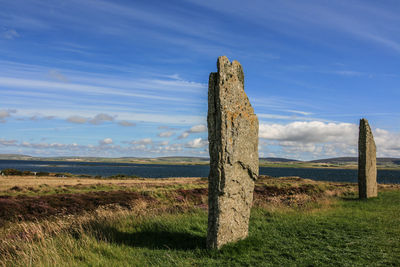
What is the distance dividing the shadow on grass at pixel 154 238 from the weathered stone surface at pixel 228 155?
0.84 metres

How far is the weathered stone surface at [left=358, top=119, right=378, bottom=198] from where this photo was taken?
18266 mm

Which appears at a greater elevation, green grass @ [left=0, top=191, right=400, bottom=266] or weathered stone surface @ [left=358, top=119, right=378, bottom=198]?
weathered stone surface @ [left=358, top=119, right=378, bottom=198]

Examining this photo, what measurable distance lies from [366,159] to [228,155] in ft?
46.7

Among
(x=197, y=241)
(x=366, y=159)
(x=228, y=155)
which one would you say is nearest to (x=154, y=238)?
(x=197, y=241)

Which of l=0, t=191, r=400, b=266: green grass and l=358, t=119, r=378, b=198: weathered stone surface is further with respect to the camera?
l=358, t=119, r=378, b=198: weathered stone surface

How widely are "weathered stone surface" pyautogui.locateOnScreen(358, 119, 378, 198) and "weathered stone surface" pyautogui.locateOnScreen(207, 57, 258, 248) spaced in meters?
13.0

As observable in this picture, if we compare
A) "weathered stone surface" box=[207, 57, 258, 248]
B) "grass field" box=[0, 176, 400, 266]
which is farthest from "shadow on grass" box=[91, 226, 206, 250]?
"weathered stone surface" box=[207, 57, 258, 248]

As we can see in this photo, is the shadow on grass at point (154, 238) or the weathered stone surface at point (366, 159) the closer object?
the shadow on grass at point (154, 238)

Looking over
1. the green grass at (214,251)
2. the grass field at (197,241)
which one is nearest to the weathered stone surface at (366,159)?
the grass field at (197,241)

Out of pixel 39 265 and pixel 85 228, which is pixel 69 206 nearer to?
pixel 85 228

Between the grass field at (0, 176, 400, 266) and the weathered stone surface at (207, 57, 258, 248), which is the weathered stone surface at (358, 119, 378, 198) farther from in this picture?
the weathered stone surface at (207, 57, 258, 248)

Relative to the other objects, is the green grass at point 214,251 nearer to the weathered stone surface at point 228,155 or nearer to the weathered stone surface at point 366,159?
the weathered stone surface at point 228,155

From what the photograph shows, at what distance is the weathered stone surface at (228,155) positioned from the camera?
7.46m

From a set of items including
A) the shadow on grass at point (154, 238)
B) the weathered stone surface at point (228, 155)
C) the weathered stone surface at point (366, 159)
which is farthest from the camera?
the weathered stone surface at point (366, 159)
